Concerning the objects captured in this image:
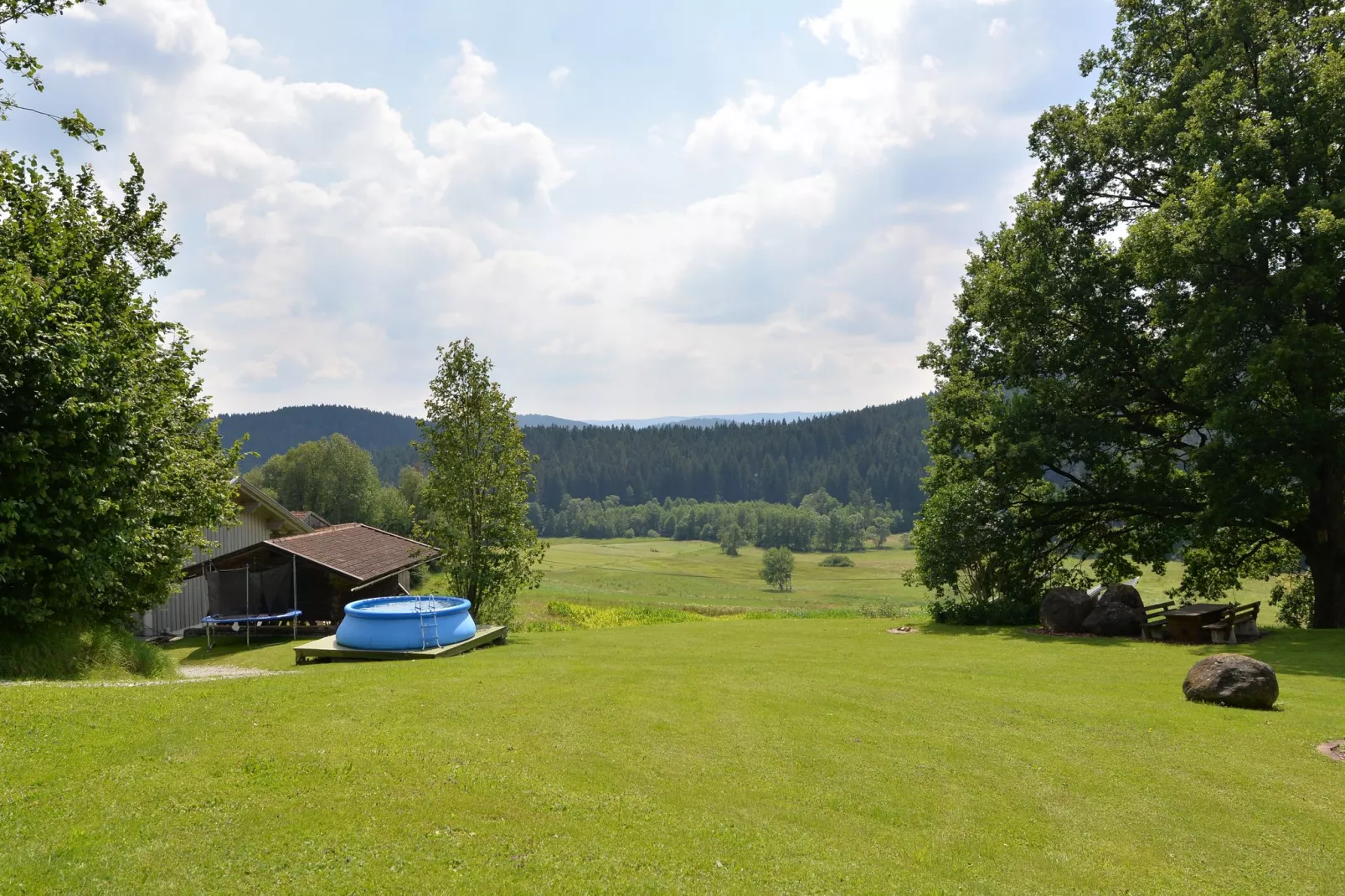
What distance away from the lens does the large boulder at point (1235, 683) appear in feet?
44.9

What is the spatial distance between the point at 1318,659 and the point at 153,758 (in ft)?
78.0

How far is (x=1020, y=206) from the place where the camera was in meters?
30.1

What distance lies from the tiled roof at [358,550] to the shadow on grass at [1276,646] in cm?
2034

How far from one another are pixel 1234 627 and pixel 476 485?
81.0ft

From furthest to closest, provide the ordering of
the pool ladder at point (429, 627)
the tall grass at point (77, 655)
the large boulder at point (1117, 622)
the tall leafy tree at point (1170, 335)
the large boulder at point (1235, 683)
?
1. the large boulder at point (1117, 622)
2. the tall leafy tree at point (1170, 335)
3. the pool ladder at point (429, 627)
4. the tall grass at point (77, 655)
5. the large boulder at point (1235, 683)

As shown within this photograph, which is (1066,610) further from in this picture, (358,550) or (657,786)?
(358,550)

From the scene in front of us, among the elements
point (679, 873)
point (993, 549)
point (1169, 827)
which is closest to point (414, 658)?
point (679, 873)

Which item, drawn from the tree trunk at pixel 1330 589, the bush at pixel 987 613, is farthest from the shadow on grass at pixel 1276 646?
the tree trunk at pixel 1330 589

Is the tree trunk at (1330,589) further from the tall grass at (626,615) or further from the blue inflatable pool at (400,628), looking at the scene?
the blue inflatable pool at (400,628)

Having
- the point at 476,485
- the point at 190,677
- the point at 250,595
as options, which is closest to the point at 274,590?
the point at 250,595

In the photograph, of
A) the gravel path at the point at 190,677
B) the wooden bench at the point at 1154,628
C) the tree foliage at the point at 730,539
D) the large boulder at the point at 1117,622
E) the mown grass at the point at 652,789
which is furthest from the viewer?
the tree foliage at the point at 730,539

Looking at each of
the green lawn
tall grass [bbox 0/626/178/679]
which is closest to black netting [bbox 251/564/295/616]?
tall grass [bbox 0/626/178/679]

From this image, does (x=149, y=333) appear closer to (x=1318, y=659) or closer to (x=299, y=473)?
(x=1318, y=659)

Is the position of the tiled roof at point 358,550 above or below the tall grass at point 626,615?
above
